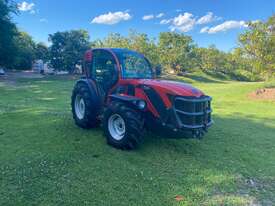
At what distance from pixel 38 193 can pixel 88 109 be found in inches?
109

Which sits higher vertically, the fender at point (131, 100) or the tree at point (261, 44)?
the tree at point (261, 44)

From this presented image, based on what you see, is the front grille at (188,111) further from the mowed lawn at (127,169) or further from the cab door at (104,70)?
the cab door at (104,70)

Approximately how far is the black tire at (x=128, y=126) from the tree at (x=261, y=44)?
16.1 m

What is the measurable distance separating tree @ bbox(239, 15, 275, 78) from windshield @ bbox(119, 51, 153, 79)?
48.3ft

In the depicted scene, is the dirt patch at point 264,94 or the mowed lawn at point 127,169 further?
the dirt patch at point 264,94

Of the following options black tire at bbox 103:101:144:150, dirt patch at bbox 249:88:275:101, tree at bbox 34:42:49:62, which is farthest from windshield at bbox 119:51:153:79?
tree at bbox 34:42:49:62

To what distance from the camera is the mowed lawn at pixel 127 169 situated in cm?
379

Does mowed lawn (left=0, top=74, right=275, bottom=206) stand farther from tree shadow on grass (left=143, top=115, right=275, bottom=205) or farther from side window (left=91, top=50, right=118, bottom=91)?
side window (left=91, top=50, right=118, bottom=91)

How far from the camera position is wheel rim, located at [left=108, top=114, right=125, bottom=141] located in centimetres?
553

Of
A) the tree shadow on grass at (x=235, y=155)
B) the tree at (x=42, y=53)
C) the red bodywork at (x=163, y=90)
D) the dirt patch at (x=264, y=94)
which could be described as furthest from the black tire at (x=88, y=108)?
the tree at (x=42, y=53)

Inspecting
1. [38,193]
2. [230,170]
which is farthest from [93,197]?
[230,170]

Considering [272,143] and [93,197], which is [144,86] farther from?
[272,143]

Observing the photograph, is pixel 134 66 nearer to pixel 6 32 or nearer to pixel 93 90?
pixel 93 90

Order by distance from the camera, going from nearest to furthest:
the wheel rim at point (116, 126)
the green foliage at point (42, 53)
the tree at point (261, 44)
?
the wheel rim at point (116, 126) → the tree at point (261, 44) → the green foliage at point (42, 53)
